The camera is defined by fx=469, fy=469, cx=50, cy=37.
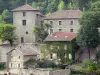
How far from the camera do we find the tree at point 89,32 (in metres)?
80.6

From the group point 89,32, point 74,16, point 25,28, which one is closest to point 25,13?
point 25,28

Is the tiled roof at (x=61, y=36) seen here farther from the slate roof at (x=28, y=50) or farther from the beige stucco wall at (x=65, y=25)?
the beige stucco wall at (x=65, y=25)

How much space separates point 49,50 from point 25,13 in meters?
10.3

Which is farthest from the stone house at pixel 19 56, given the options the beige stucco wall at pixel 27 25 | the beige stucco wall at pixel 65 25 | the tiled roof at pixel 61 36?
the beige stucco wall at pixel 65 25

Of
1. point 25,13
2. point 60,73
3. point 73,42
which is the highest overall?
point 25,13

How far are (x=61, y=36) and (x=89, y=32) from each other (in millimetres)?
6549

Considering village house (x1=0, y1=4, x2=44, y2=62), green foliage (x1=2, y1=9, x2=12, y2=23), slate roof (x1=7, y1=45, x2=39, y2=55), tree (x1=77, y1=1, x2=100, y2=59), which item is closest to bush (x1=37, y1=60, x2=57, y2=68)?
slate roof (x1=7, y1=45, x2=39, y2=55)

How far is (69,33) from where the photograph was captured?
283 ft

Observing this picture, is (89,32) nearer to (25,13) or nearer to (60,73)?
(60,73)

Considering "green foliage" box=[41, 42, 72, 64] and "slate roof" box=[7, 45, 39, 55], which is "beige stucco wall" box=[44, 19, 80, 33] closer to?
"green foliage" box=[41, 42, 72, 64]

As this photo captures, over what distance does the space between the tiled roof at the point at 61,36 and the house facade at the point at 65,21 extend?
4271 millimetres

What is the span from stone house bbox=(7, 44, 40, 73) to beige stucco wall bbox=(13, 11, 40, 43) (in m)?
5.03

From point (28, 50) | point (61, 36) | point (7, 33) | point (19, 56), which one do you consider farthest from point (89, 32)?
point (7, 33)

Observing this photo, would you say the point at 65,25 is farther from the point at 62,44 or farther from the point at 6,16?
the point at 6,16
